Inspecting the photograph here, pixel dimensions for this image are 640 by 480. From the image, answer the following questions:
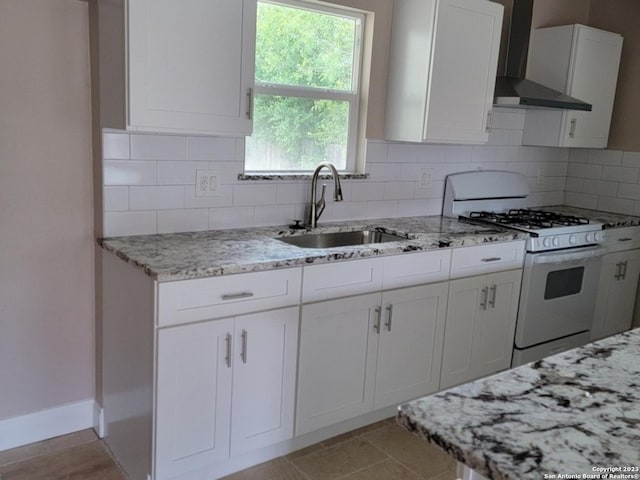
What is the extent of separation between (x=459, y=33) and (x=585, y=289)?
69.6 inches

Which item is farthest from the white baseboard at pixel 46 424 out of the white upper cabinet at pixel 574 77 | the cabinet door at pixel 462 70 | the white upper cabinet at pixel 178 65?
the white upper cabinet at pixel 574 77

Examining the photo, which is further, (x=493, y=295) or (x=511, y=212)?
(x=511, y=212)

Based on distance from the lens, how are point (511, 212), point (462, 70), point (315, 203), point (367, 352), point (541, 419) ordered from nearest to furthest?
point (541, 419) < point (367, 352) < point (315, 203) < point (462, 70) < point (511, 212)

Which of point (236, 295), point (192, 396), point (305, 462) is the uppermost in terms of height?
point (236, 295)

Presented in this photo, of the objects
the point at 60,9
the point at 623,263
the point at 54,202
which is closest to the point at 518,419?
the point at 54,202

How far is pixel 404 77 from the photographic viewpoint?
316cm

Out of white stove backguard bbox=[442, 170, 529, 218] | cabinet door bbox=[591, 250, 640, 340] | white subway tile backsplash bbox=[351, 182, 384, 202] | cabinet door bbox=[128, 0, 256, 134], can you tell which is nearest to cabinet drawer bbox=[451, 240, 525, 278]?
white stove backguard bbox=[442, 170, 529, 218]

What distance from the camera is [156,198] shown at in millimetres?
2607

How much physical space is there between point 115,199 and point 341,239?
3.90ft

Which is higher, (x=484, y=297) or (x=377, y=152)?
(x=377, y=152)

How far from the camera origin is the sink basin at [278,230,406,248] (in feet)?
9.70

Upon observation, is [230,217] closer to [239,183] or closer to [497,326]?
[239,183]

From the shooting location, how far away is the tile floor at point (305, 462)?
240 centimetres

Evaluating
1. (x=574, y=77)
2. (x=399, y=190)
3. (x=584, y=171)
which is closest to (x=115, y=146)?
(x=399, y=190)
